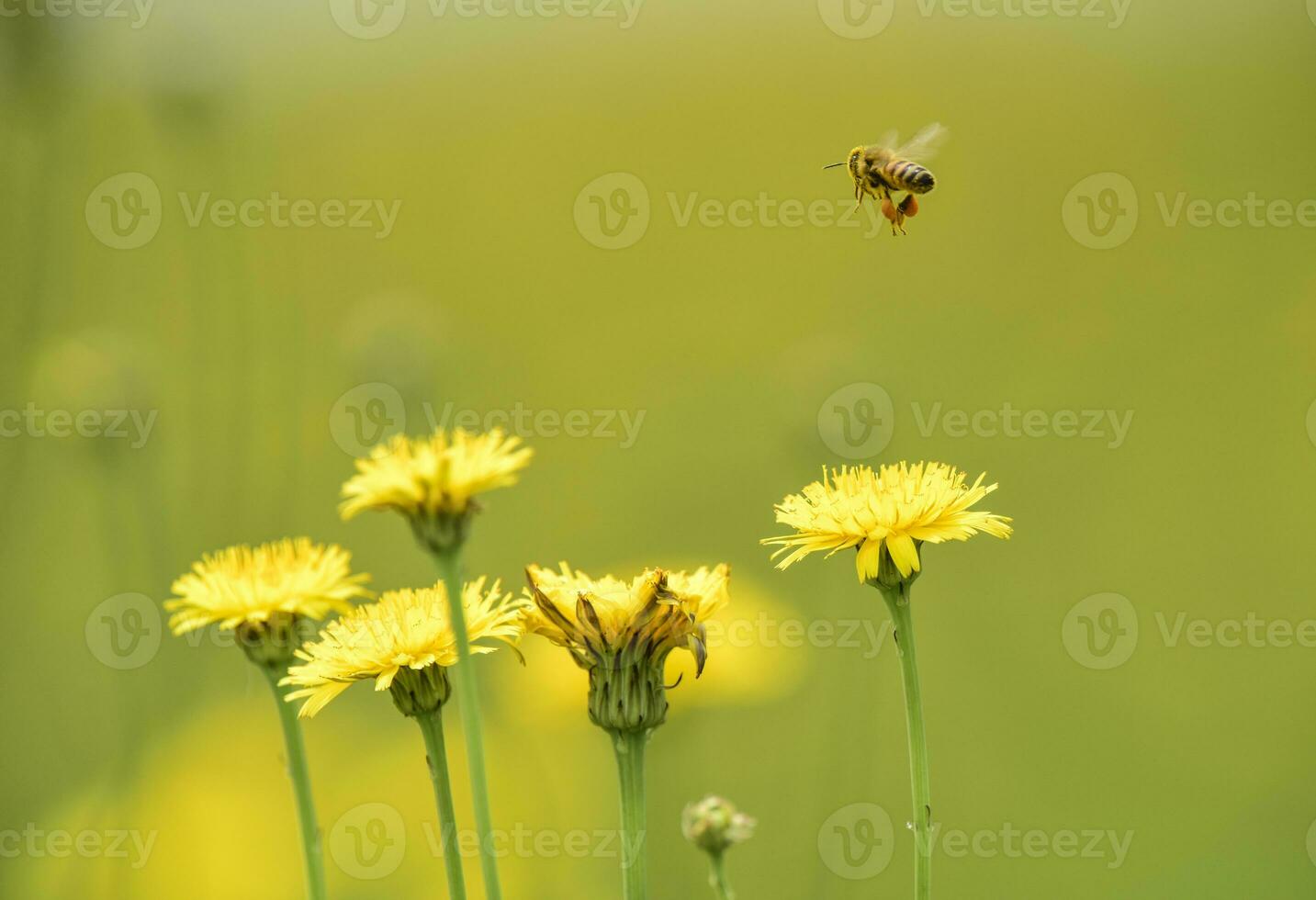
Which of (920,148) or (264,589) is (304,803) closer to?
(264,589)

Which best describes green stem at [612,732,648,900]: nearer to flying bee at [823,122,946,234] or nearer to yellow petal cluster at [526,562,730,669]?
yellow petal cluster at [526,562,730,669]

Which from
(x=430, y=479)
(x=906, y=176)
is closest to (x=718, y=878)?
(x=430, y=479)

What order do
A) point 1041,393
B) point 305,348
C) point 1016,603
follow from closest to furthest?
point 1016,603, point 1041,393, point 305,348

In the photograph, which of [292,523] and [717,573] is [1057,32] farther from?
[717,573]

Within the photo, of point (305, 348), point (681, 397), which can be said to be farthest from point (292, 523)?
point (681, 397)

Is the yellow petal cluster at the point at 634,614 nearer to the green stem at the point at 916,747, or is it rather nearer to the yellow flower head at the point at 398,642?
the yellow flower head at the point at 398,642

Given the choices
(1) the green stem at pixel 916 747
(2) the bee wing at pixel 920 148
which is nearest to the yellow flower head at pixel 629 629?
(1) the green stem at pixel 916 747

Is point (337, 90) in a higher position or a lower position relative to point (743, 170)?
higher
